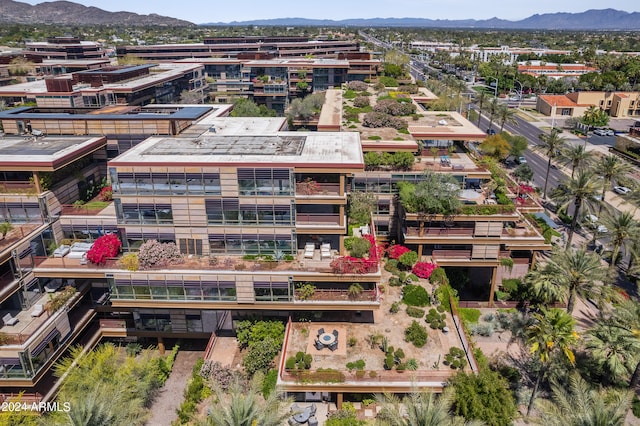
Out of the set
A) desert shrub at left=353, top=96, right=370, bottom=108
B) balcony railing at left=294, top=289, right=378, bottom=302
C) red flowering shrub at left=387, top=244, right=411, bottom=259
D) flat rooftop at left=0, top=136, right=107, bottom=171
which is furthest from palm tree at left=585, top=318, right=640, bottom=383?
desert shrub at left=353, top=96, right=370, bottom=108

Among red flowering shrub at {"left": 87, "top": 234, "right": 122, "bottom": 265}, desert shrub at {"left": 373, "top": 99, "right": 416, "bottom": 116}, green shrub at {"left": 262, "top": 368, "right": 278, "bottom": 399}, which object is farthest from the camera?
desert shrub at {"left": 373, "top": 99, "right": 416, "bottom": 116}

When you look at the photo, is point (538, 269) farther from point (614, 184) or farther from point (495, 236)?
point (614, 184)

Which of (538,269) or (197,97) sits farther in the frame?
(197,97)

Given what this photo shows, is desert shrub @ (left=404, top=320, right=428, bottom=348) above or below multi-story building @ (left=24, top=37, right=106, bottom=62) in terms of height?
below

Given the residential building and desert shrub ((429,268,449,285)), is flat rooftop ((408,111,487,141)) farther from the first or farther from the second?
the residential building

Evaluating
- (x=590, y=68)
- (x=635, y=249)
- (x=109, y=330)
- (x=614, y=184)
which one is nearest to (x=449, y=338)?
(x=635, y=249)

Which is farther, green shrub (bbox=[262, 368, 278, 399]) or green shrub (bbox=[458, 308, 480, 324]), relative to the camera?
green shrub (bbox=[458, 308, 480, 324])

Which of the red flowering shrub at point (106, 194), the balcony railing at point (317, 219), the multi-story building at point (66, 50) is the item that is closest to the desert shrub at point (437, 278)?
the balcony railing at point (317, 219)
